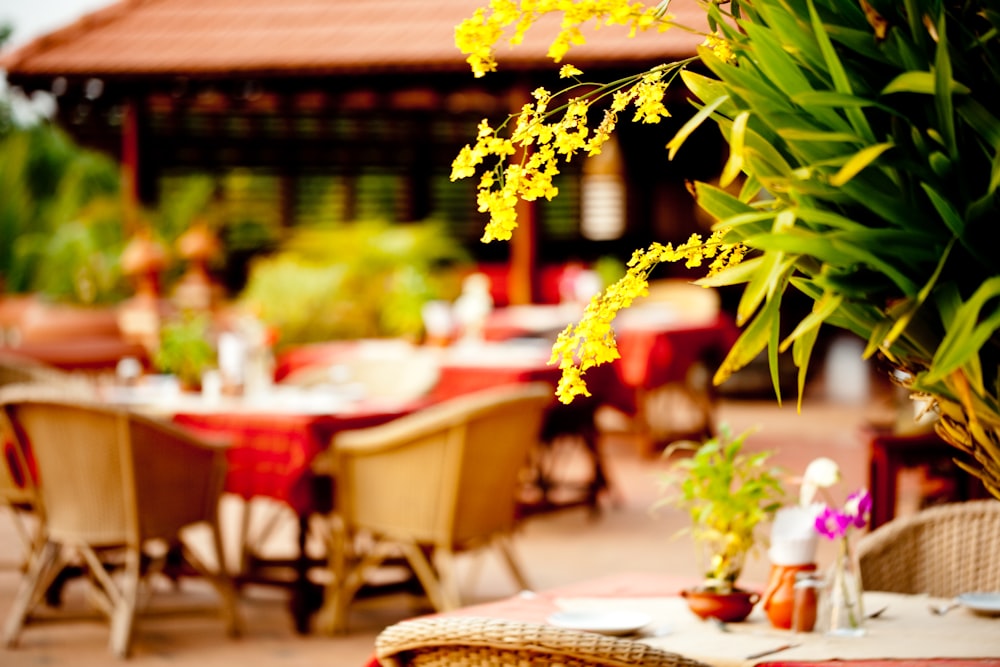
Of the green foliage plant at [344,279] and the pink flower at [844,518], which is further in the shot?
the green foliage plant at [344,279]

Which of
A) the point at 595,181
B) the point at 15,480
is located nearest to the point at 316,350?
the point at 15,480

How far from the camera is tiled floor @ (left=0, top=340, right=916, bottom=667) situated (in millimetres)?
5066

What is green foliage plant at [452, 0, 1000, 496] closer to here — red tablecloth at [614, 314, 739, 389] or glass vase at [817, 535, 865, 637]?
glass vase at [817, 535, 865, 637]

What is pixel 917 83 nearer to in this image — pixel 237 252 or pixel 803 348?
pixel 803 348

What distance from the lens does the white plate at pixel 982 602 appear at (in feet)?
8.75

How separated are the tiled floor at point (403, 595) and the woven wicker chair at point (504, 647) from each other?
89 centimetres

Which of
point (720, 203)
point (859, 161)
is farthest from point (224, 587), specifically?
point (859, 161)

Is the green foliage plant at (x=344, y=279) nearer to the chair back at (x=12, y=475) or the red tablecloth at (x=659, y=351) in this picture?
the red tablecloth at (x=659, y=351)

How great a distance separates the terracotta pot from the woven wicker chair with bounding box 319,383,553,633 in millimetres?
2434

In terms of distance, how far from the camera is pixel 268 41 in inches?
466

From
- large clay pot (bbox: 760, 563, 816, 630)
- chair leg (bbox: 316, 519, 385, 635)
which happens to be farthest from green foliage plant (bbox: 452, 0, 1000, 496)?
chair leg (bbox: 316, 519, 385, 635)

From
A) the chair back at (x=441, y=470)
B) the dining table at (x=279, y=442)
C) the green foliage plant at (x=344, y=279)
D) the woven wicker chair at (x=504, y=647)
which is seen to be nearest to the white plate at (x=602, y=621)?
the woven wicker chair at (x=504, y=647)

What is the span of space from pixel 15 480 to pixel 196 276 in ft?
18.2

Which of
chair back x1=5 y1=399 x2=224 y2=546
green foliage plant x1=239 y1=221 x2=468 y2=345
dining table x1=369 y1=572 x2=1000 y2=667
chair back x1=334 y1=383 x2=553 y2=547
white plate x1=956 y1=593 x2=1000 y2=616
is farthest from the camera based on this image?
green foliage plant x1=239 y1=221 x2=468 y2=345
